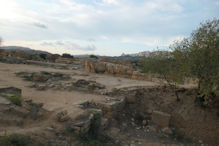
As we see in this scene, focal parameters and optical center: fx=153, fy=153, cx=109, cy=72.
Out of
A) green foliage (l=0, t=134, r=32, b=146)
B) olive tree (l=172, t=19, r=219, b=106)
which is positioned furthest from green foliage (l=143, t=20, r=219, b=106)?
green foliage (l=0, t=134, r=32, b=146)

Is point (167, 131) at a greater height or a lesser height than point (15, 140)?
lesser

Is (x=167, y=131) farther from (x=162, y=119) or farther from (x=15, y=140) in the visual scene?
(x=15, y=140)

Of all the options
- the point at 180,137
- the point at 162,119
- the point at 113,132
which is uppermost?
the point at 162,119

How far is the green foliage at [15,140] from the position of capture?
11.5 ft

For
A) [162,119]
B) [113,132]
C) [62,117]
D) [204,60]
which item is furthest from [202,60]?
[62,117]

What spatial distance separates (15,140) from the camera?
147 inches

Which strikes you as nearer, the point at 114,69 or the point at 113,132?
the point at 113,132

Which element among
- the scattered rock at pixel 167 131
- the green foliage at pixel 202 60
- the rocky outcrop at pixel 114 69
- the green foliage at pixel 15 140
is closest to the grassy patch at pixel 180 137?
the scattered rock at pixel 167 131

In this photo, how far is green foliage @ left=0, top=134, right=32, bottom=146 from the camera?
3516 millimetres

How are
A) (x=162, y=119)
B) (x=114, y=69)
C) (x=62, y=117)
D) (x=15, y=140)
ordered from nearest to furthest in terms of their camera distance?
(x=15, y=140) < (x=62, y=117) < (x=162, y=119) < (x=114, y=69)

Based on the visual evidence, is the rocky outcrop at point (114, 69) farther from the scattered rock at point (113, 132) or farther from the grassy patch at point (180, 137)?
the scattered rock at point (113, 132)

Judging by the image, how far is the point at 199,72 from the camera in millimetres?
7223

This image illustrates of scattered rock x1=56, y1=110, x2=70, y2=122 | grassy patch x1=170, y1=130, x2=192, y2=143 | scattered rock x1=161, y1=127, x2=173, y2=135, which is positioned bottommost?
grassy patch x1=170, y1=130, x2=192, y2=143

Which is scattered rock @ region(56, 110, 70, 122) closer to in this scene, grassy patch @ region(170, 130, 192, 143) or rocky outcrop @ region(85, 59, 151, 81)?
grassy patch @ region(170, 130, 192, 143)
